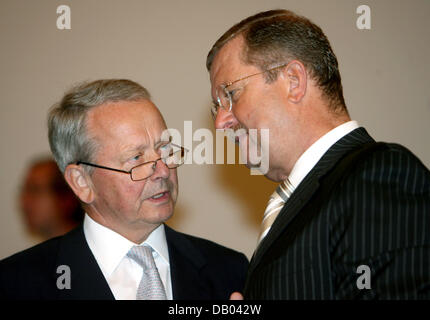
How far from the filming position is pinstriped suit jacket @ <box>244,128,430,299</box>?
94 centimetres

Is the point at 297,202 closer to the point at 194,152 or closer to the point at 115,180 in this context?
the point at 115,180

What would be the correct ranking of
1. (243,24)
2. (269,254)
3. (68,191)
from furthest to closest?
(68,191), (243,24), (269,254)

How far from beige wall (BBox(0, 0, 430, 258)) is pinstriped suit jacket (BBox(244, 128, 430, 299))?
1376mm

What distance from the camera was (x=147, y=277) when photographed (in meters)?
1.46

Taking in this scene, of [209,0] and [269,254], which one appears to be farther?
[209,0]

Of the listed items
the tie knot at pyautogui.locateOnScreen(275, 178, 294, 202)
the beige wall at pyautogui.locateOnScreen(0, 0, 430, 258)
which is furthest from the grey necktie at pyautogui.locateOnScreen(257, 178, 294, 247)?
the beige wall at pyautogui.locateOnScreen(0, 0, 430, 258)

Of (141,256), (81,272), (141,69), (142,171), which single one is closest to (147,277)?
(141,256)

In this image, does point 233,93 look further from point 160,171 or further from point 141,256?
point 141,256

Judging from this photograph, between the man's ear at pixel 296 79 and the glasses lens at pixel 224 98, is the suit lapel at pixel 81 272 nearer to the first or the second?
the glasses lens at pixel 224 98

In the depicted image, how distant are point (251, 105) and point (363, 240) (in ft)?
1.86

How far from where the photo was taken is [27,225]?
8.19ft

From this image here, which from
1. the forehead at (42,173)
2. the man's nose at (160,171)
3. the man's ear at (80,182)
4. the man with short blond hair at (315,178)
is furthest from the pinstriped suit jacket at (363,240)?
the forehead at (42,173)

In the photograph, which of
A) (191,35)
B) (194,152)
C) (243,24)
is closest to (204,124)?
(194,152)
